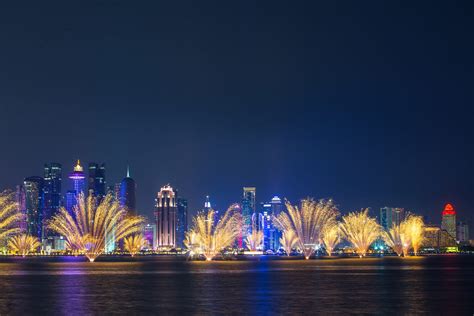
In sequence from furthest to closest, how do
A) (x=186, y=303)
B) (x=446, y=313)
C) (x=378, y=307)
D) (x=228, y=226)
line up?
(x=228, y=226), (x=186, y=303), (x=378, y=307), (x=446, y=313)

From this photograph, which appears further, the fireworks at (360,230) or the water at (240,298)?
the fireworks at (360,230)

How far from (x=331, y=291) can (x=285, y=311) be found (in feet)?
50.7

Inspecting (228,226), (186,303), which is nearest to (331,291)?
(186,303)

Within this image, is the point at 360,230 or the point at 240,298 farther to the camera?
the point at 360,230

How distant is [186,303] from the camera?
47.5 m

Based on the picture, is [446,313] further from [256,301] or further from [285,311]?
[256,301]

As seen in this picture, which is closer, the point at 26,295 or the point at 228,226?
the point at 26,295

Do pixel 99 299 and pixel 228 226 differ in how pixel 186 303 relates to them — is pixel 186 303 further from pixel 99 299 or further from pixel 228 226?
pixel 228 226

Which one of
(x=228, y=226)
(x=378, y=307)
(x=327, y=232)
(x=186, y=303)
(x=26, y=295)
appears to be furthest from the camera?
(x=327, y=232)

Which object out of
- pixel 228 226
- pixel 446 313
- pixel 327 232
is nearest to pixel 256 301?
pixel 446 313

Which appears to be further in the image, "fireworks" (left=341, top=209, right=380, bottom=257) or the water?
"fireworks" (left=341, top=209, right=380, bottom=257)

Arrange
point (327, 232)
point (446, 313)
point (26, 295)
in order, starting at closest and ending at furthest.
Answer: point (446, 313) → point (26, 295) → point (327, 232)

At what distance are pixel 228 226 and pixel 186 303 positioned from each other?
365 feet

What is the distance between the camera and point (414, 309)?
140 ft
